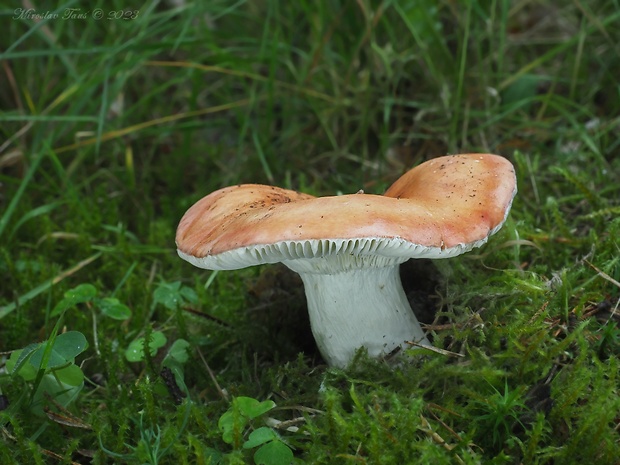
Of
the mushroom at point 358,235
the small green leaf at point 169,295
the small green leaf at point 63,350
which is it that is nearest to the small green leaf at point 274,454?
the mushroom at point 358,235

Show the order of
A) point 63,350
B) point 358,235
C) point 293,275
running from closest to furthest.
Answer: point 358,235 < point 63,350 < point 293,275

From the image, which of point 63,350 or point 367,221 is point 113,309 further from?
point 367,221

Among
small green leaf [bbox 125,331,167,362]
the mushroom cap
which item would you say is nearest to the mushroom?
the mushroom cap

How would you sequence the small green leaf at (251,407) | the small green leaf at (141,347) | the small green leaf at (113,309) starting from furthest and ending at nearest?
1. the small green leaf at (113,309)
2. the small green leaf at (141,347)
3. the small green leaf at (251,407)

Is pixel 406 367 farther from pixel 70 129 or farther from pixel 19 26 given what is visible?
pixel 19 26

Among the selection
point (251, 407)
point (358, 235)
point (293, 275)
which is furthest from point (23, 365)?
point (358, 235)

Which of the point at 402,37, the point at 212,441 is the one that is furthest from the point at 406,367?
the point at 402,37

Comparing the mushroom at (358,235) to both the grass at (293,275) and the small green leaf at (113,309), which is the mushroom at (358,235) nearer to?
the grass at (293,275)
